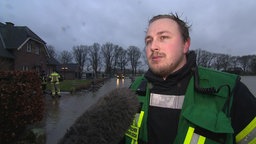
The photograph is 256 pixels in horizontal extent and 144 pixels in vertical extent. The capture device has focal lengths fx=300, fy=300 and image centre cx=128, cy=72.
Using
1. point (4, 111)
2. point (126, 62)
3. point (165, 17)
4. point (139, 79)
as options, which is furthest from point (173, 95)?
point (126, 62)

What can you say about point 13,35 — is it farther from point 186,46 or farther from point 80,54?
point 80,54

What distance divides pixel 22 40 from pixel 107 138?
38.3m

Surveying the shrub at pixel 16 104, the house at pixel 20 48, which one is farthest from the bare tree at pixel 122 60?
the shrub at pixel 16 104

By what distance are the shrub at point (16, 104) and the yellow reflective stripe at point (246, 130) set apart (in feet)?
21.5

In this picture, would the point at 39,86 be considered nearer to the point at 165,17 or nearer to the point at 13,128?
the point at 13,128

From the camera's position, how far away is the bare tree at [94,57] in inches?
4316

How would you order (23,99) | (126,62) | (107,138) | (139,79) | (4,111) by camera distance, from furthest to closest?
(126,62), (23,99), (4,111), (139,79), (107,138)

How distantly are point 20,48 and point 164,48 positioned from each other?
121 feet

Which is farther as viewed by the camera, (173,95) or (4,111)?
(4,111)

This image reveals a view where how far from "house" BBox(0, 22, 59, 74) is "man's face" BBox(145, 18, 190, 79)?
3324 cm

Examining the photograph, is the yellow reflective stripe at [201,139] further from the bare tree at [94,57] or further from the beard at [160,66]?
the bare tree at [94,57]

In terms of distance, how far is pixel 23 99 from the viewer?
794cm

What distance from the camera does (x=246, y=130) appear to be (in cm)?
192

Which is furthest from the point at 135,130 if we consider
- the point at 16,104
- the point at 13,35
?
the point at 13,35
